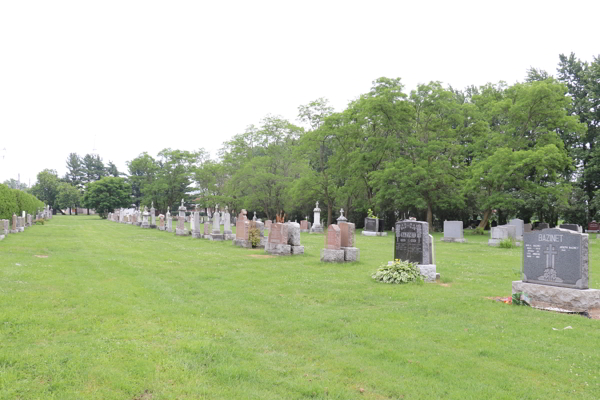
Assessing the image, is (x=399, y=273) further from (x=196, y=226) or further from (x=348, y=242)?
(x=196, y=226)

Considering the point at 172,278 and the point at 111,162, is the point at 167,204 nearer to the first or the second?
the point at 111,162

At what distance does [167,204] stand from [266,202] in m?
25.3

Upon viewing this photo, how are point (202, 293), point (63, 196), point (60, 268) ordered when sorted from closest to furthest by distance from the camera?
point (202, 293)
point (60, 268)
point (63, 196)

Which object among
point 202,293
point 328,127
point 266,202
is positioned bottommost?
point 202,293

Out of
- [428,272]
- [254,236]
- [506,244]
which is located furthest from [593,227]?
[428,272]

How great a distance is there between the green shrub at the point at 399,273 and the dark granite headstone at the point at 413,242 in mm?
326

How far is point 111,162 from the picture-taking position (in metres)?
101

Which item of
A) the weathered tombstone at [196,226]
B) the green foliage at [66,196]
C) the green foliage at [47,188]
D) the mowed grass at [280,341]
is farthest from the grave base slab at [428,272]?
the green foliage at [47,188]

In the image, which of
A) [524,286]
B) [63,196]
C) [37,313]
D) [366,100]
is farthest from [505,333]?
[63,196]

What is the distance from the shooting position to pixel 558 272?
7.55 metres

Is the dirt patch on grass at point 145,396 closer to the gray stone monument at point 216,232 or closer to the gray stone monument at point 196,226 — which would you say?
the gray stone monument at point 216,232

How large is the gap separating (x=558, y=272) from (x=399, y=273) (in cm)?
338

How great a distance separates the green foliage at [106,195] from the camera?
65.1 meters

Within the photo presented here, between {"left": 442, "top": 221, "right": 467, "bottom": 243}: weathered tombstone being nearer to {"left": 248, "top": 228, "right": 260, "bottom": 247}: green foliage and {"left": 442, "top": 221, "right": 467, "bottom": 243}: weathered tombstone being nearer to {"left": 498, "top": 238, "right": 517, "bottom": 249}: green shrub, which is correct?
{"left": 498, "top": 238, "right": 517, "bottom": 249}: green shrub
